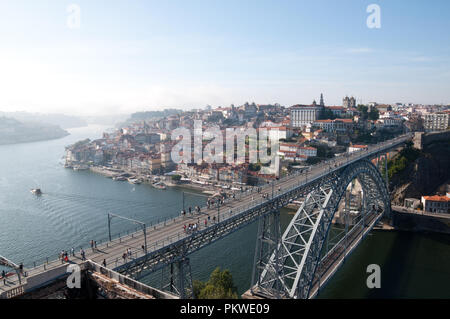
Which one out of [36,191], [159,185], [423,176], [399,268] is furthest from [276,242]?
[36,191]

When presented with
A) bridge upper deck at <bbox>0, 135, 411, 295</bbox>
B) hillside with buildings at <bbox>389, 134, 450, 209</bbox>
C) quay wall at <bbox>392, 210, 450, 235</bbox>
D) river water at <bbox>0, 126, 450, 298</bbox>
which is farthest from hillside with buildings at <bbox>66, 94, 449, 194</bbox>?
bridge upper deck at <bbox>0, 135, 411, 295</bbox>

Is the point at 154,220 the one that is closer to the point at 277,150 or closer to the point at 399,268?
the point at 399,268

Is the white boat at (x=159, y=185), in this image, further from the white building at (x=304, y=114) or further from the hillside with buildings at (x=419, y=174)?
the white building at (x=304, y=114)

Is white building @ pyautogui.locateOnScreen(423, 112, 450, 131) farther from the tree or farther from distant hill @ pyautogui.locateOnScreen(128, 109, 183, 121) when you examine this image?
distant hill @ pyautogui.locateOnScreen(128, 109, 183, 121)

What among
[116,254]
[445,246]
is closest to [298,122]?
[445,246]

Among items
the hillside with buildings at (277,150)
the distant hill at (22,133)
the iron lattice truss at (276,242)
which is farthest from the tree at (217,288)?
the distant hill at (22,133)

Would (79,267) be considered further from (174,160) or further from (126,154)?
(126,154)
